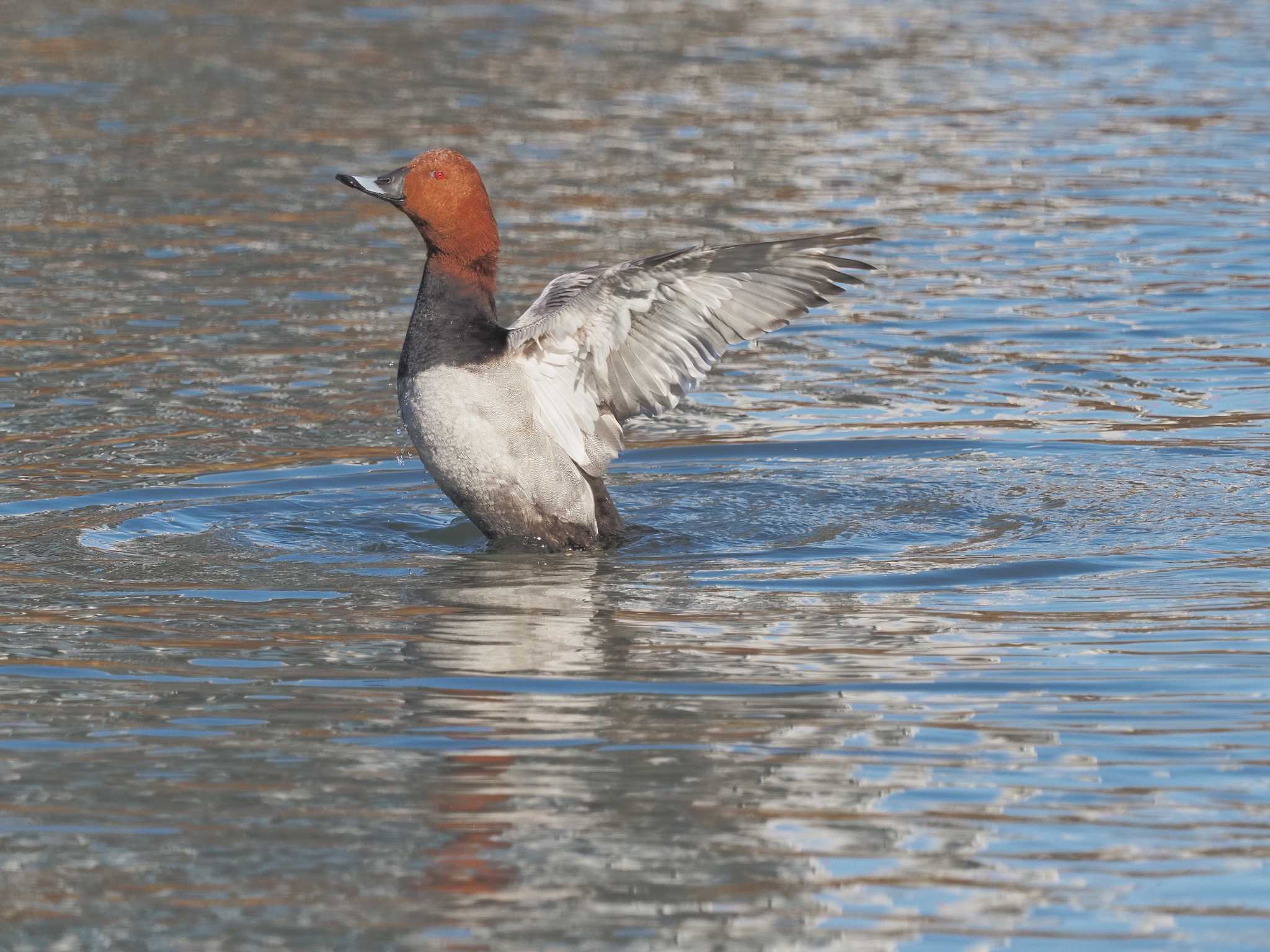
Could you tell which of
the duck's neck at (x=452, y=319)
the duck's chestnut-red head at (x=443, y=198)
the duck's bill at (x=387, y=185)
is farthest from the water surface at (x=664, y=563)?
the duck's bill at (x=387, y=185)

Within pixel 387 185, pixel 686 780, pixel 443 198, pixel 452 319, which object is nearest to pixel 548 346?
pixel 452 319

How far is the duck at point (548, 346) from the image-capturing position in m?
7.06

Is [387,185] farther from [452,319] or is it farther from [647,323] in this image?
[647,323]

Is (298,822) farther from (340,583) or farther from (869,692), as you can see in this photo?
(340,583)

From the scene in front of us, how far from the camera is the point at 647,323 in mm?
7227

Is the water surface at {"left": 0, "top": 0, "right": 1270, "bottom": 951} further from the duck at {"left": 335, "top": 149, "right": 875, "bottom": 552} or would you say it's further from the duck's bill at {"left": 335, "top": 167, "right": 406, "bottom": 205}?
the duck's bill at {"left": 335, "top": 167, "right": 406, "bottom": 205}

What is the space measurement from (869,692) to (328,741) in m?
1.49

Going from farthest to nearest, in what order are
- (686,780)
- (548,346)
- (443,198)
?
(443,198), (548,346), (686,780)

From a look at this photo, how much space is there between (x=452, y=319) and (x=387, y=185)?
578 mm

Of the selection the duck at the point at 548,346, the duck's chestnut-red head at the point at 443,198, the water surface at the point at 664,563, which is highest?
the duck's chestnut-red head at the point at 443,198

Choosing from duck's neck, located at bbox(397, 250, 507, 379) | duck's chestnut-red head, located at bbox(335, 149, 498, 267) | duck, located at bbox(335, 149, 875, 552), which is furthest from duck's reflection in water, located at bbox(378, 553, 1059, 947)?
duck's chestnut-red head, located at bbox(335, 149, 498, 267)

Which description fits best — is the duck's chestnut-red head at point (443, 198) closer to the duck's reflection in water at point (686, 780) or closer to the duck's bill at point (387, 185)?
the duck's bill at point (387, 185)

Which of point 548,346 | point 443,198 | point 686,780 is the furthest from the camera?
point 443,198

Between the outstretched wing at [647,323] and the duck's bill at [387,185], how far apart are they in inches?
25.8
